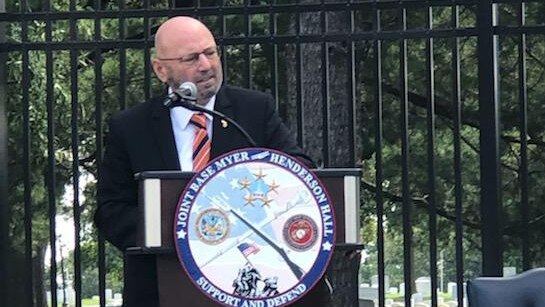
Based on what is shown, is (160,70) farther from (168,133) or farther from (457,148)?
(457,148)

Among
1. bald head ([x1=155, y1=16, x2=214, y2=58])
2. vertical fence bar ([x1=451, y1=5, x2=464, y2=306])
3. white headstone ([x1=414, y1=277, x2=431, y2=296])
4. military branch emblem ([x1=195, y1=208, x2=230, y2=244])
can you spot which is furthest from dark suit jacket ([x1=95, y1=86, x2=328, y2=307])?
white headstone ([x1=414, y1=277, x2=431, y2=296])

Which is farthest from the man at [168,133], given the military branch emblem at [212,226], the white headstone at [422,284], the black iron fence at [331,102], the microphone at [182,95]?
the white headstone at [422,284]

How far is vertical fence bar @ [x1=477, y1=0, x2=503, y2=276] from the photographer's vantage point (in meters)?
5.34

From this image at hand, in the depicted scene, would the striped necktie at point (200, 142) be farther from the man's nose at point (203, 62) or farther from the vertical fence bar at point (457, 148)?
the vertical fence bar at point (457, 148)

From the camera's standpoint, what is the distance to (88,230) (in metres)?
14.9

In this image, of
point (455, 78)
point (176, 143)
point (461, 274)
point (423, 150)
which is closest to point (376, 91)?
point (455, 78)

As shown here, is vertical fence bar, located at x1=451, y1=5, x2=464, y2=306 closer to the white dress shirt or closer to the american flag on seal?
the white dress shirt

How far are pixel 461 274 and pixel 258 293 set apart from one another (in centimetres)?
246

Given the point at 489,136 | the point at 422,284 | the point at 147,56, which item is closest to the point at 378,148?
the point at 489,136

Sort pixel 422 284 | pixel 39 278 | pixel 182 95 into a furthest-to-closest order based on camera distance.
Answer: pixel 422 284 → pixel 39 278 → pixel 182 95

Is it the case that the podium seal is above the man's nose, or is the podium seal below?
below

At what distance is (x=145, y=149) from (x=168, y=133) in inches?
4.3

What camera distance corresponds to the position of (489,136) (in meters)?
5.36

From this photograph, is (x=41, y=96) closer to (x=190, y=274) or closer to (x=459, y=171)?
(x=459, y=171)
